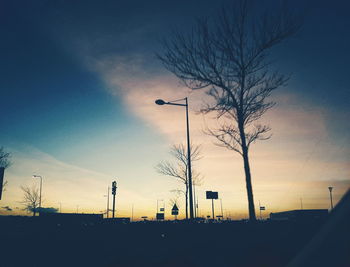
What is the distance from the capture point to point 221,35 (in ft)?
45.0

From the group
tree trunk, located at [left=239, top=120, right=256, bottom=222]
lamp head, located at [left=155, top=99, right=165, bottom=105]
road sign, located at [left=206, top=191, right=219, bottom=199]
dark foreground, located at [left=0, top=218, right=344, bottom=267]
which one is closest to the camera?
dark foreground, located at [left=0, top=218, right=344, bottom=267]

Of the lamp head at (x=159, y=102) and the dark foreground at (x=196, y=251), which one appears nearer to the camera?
the dark foreground at (x=196, y=251)

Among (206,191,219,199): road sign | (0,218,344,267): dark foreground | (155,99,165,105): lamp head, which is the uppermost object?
(155,99,165,105): lamp head

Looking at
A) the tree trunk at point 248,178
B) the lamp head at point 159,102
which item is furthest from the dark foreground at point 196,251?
the lamp head at point 159,102

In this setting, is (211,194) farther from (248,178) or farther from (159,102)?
(159,102)

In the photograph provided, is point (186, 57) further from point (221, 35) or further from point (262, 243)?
point (262, 243)

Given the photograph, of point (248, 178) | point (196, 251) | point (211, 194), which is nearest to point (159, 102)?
point (211, 194)

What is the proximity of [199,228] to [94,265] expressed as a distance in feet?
22.6

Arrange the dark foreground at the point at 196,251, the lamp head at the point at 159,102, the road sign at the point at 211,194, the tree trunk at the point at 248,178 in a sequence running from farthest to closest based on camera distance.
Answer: the road sign at the point at 211,194 < the lamp head at the point at 159,102 < the tree trunk at the point at 248,178 < the dark foreground at the point at 196,251

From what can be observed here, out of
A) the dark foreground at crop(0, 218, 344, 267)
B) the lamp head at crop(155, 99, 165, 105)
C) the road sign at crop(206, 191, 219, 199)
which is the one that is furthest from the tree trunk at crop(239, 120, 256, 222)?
the road sign at crop(206, 191, 219, 199)

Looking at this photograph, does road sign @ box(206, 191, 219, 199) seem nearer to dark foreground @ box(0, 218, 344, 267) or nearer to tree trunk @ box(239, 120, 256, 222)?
dark foreground @ box(0, 218, 344, 267)

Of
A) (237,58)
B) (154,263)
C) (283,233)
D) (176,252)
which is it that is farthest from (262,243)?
(237,58)

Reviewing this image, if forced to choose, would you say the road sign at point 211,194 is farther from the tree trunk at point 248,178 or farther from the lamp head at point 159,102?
the lamp head at point 159,102

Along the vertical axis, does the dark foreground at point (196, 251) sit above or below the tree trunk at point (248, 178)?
below
